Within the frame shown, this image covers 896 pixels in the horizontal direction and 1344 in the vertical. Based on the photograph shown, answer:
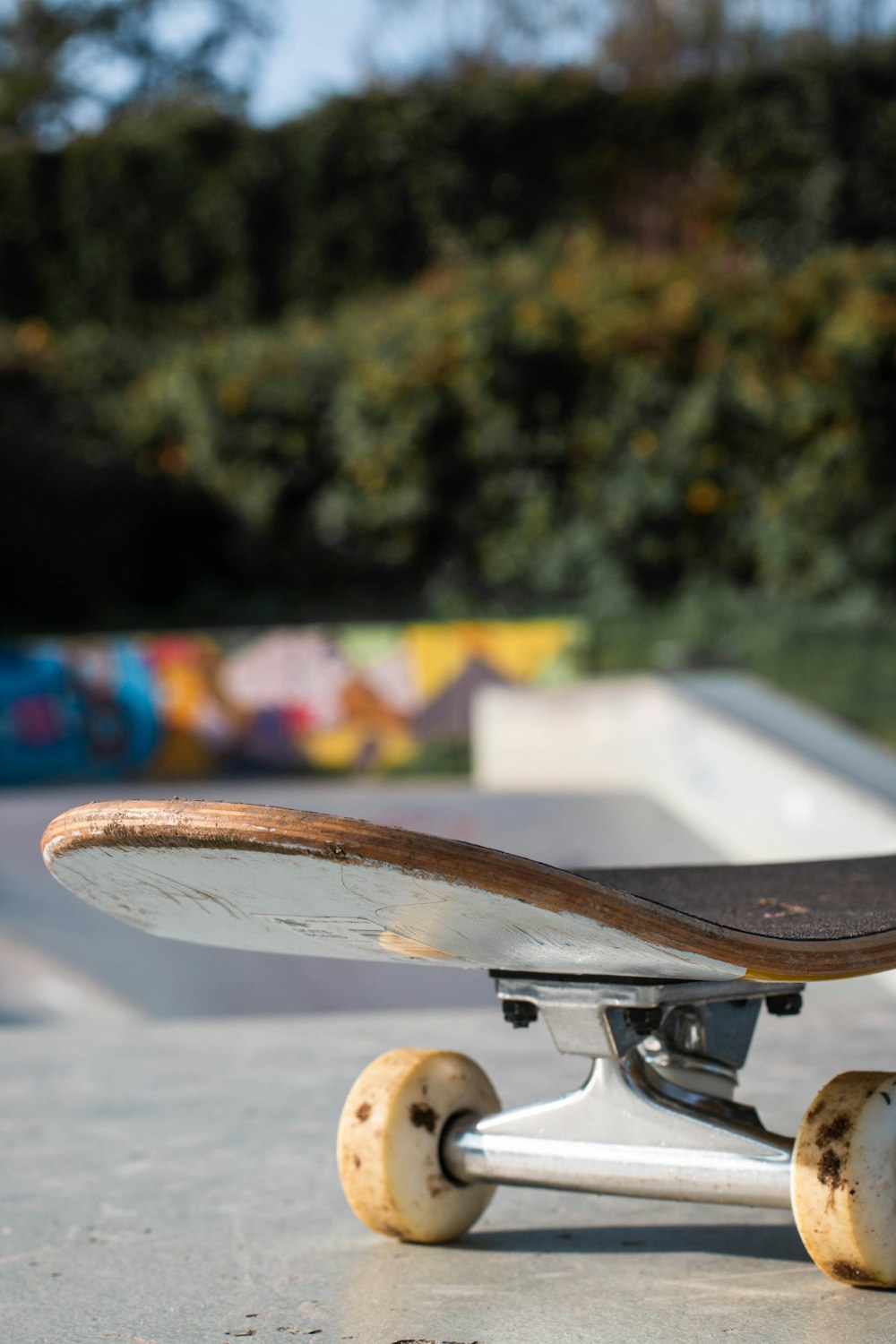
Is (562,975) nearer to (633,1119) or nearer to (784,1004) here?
(633,1119)

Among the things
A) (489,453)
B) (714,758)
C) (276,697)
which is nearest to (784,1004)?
(714,758)

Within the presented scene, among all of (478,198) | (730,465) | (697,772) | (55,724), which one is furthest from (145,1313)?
(478,198)

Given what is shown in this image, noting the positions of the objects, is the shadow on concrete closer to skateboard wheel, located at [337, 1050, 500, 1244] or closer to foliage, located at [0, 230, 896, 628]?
skateboard wheel, located at [337, 1050, 500, 1244]

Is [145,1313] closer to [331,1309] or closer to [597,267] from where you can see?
[331,1309]

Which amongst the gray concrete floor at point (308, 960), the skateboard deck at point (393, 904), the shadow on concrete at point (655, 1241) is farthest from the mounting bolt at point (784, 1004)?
the gray concrete floor at point (308, 960)

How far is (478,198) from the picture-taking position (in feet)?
58.3

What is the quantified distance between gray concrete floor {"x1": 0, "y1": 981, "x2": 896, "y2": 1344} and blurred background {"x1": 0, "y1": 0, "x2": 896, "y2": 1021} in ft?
8.22

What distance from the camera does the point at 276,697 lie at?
38.5 ft

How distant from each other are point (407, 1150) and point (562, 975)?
1.03ft

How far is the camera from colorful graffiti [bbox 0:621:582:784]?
11.6 metres

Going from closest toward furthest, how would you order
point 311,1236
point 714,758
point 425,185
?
point 311,1236
point 714,758
point 425,185

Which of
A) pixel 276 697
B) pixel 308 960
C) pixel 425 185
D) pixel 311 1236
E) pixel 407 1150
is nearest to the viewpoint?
pixel 407 1150

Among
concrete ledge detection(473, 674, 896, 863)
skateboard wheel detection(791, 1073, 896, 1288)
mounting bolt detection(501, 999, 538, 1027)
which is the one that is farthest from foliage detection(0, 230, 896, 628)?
skateboard wheel detection(791, 1073, 896, 1288)

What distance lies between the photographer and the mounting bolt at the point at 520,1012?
1684mm
